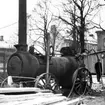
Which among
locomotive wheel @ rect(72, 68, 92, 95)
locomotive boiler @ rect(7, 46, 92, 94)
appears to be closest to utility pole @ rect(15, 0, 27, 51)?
locomotive boiler @ rect(7, 46, 92, 94)

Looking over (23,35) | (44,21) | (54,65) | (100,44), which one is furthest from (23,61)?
(100,44)

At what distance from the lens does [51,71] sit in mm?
10641

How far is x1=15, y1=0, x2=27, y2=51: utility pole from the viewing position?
985cm

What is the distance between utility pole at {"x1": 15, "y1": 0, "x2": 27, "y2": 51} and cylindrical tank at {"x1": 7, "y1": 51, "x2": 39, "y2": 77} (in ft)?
1.05

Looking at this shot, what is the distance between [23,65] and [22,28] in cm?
166

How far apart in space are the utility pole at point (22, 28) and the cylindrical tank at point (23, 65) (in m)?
0.32

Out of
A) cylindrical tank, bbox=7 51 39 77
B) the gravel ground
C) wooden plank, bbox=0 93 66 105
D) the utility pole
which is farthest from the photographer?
the utility pole

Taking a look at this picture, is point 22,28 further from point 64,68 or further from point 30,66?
point 64,68

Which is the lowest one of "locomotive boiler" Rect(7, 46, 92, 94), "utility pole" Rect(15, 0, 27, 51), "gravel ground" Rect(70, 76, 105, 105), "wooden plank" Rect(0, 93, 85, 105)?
"gravel ground" Rect(70, 76, 105, 105)

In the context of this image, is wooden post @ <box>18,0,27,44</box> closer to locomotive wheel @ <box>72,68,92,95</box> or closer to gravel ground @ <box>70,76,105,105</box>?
locomotive wheel @ <box>72,68,92,95</box>

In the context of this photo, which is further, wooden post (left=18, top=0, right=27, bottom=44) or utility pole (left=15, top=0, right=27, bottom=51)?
wooden post (left=18, top=0, right=27, bottom=44)

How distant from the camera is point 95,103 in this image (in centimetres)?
912

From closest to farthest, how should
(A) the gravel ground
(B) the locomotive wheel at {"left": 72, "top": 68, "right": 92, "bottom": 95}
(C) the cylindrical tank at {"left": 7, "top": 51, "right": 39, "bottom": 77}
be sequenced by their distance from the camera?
Answer: (A) the gravel ground, (C) the cylindrical tank at {"left": 7, "top": 51, "right": 39, "bottom": 77}, (B) the locomotive wheel at {"left": 72, "top": 68, "right": 92, "bottom": 95}

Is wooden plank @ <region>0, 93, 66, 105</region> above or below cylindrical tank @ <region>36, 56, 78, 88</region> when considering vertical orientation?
below
